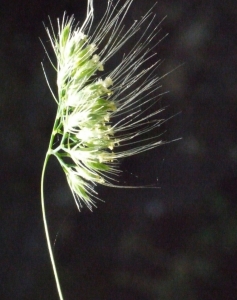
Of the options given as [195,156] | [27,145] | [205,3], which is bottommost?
[195,156]

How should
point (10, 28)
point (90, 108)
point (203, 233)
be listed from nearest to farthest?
point (90, 108), point (10, 28), point (203, 233)

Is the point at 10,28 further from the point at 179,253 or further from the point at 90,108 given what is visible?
the point at 179,253

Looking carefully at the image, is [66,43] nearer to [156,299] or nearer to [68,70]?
[68,70]

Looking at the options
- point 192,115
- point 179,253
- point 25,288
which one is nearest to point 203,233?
point 179,253

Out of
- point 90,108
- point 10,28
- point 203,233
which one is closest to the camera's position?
point 90,108

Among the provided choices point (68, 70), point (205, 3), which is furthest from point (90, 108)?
point (205, 3)

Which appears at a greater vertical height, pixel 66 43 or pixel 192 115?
pixel 66 43

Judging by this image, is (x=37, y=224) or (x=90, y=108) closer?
(x=90, y=108)
